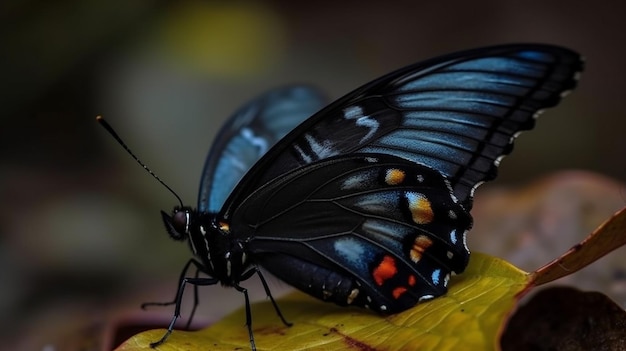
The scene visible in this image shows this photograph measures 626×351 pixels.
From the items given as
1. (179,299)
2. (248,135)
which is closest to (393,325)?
(179,299)

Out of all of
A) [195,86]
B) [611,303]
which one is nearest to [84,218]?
[195,86]

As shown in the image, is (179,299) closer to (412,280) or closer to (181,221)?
(181,221)

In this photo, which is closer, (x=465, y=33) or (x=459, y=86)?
(x=459, y=86)

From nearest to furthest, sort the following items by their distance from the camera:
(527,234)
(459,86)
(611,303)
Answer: (611,303), (459,86), (527,234)

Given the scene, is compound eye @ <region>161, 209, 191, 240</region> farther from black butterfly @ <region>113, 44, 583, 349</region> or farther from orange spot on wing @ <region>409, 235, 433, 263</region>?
orange spot on wing @ <region>409, 235, 433, 263</region>

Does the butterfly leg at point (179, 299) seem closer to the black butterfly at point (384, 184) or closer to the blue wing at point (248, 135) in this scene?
the black butterfly at point (384, 184)

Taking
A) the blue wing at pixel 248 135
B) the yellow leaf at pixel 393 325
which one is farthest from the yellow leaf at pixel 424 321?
the blue wing at pixel 248 135

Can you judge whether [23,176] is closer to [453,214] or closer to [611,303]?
[453,214]
